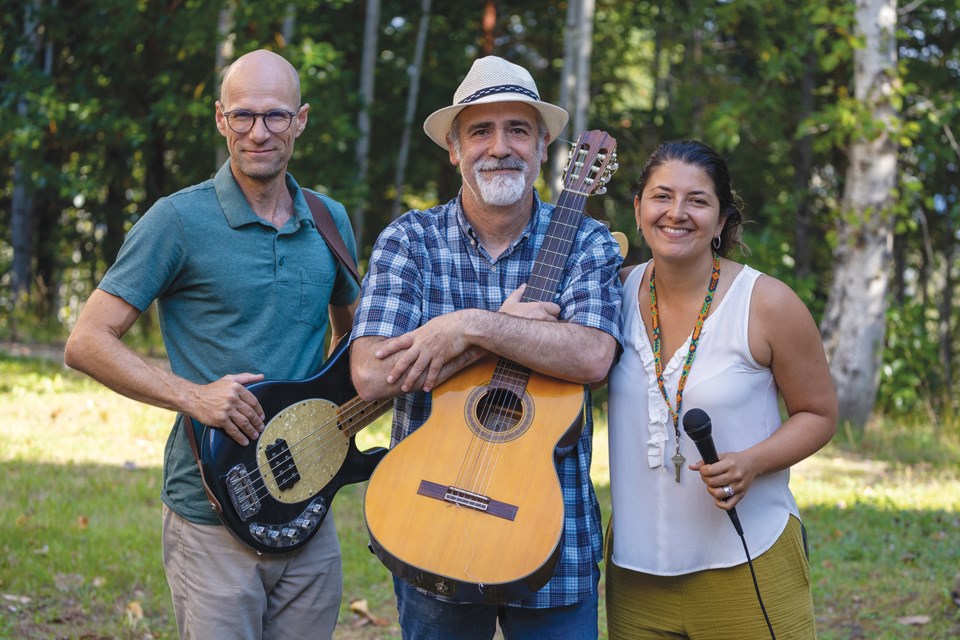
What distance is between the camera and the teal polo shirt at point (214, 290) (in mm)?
3031

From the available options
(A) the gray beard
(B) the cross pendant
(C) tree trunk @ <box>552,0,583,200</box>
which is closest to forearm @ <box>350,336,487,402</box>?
(A) the gray beard

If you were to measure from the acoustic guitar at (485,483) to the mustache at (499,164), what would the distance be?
22cm

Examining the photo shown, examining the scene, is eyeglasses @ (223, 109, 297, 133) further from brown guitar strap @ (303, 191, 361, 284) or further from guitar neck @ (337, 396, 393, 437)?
guitar neck @ (337, 396, 393, 437)

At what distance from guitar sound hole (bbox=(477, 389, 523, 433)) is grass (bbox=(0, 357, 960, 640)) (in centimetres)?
258

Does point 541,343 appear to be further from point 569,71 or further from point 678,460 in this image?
point 569,71

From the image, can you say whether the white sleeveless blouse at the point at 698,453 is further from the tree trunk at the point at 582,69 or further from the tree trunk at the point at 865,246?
the tree trunk at the point at 582,69

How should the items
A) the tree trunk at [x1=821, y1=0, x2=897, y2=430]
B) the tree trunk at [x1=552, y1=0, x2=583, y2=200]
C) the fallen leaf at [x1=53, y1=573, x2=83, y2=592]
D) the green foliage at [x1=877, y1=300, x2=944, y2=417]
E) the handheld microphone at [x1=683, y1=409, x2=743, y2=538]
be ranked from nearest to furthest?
the handheld microphone at [x1=683, y1=409, x2=743, y2=538] < the fallen leaf at [x1=53, y1=573, x2=83, y2=592] < the tree trunk at [x1=821, y1=0, x2=897, y2=430] < the green foliage at [x1=877, y1=300, x2=944, y2=417] < the tree trunk at [x1=552, y1=0, x2=583, y2=200]

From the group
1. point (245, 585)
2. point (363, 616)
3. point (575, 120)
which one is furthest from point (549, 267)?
point (575, 120)

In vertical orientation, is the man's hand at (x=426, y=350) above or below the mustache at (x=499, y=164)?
below

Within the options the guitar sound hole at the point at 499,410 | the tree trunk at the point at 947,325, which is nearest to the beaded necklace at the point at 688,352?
the guitar sound hole at the point at 499,410

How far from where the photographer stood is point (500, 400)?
297 cm

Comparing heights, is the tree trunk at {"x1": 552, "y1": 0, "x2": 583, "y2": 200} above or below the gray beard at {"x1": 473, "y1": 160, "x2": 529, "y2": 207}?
above

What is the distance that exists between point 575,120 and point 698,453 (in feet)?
32.1

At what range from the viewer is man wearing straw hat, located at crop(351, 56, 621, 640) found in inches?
112
